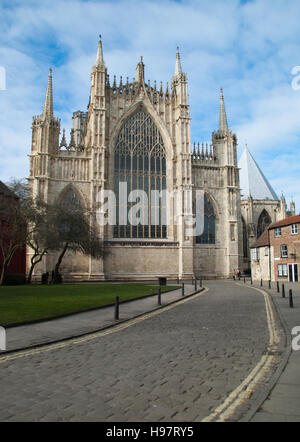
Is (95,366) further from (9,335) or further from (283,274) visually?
(283,274)

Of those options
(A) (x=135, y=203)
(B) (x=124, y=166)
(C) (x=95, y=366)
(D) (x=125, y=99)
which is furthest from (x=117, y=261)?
(C) (x=95, y=366)

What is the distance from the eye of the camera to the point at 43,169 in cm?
3550

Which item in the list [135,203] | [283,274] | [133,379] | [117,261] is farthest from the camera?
[135,203]

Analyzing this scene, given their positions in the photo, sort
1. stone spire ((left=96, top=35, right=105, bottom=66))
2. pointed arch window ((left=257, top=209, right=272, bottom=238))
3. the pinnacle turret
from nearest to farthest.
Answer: stone spire ((left=96, top=35, right=105, bottom=66))
the pinnacle turret
pointed arch window ((left=257, top=209, right=272, bottom=238))

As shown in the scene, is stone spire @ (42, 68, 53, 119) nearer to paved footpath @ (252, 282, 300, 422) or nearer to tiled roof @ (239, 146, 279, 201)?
tiled roof @ (239, 146, 279, 201)

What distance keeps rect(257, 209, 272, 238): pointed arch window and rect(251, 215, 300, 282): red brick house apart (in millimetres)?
15638

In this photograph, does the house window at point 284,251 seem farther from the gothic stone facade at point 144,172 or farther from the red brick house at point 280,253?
the gothic stone facade at point 144,172

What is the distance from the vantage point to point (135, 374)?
5.20 m

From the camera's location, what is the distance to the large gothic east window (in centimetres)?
3791

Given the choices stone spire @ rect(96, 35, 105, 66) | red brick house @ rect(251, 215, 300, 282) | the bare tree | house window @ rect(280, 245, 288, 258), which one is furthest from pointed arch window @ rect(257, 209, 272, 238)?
stone spire @ rect(96, 35, 105, 66)

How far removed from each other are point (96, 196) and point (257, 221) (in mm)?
28278

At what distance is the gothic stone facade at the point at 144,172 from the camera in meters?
36.0

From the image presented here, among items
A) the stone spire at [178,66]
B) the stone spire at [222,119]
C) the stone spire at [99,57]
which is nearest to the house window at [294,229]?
the stone spire at [222,119]

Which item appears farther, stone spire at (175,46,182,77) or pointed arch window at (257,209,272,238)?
pointed arch window at (257,209,272,238)
